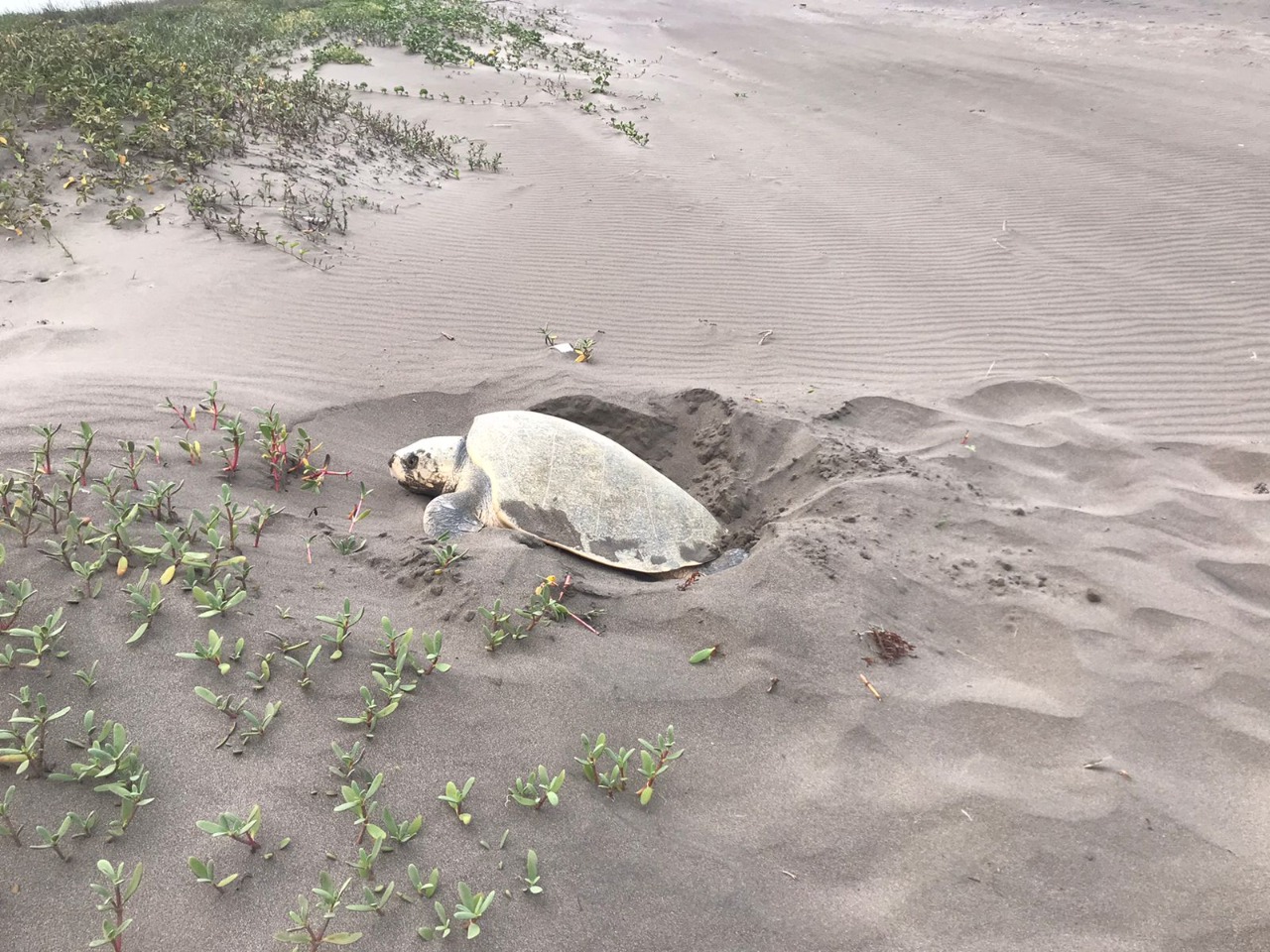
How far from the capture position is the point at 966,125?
10.3 metres

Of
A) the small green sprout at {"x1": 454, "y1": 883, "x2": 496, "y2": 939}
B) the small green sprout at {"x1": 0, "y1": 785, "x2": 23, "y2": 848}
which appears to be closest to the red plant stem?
the small green sprout at {"x1": 0, "y1": 785, "x2": 23, "y2": 848}

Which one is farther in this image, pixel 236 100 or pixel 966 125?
pixel 966 125

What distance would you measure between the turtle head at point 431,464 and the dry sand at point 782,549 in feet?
0.41

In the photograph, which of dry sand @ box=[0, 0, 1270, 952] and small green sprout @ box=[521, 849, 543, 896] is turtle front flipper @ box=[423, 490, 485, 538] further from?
small green sprout @ box=[521, 849, 543, 896]

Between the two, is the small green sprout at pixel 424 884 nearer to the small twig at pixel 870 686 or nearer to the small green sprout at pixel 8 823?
the small green sprout at pixel 8 823

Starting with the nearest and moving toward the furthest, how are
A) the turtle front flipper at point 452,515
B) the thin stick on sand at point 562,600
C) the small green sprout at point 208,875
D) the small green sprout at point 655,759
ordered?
the small green sprout at point 208,875, the small green sprout at point 655,759, the thin stick on sand at point 562,600, the turtle front flipper at point 452,515

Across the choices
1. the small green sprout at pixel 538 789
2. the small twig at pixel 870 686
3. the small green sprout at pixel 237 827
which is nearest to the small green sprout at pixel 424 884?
the small green sprout at pixel 538 789

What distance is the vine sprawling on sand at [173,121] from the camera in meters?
5.92

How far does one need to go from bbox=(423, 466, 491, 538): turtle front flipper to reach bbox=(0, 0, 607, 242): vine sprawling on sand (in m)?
3.71

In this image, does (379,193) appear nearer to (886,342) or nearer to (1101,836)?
(886,342)

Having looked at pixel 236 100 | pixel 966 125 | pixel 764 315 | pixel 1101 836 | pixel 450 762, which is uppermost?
pixel 966 125

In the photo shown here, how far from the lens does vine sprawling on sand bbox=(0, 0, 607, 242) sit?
5.92 meters

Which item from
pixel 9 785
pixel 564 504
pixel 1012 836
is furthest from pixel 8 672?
pixel 1012 836

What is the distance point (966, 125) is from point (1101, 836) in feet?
35.1
